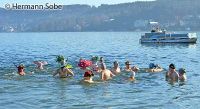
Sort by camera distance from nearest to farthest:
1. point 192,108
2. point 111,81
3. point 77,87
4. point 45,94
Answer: point 192,108, point 45,94, point 77,87, point 111,81

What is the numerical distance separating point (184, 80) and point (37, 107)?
12.2 meters

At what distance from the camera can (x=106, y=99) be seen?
24.8 m

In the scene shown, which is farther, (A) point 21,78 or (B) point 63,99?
(A) point 21,78

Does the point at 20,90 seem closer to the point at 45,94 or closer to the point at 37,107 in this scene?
the point at 45,94

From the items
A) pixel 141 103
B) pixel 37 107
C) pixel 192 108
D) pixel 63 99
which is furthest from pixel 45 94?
pixel 192 108

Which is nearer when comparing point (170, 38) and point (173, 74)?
point (173, 74)

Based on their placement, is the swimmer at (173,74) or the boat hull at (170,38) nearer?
the swimmer at (173,74)

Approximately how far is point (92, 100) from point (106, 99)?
76 cm

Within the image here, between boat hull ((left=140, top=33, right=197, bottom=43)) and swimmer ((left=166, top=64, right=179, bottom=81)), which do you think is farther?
boat hull ((left=140, top=33, right=197, bottom=43))

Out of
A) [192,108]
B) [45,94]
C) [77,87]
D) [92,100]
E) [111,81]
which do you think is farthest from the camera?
[111,81]

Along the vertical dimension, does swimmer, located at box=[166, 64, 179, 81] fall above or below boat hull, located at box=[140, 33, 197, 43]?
below

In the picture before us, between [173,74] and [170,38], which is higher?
[170,38]

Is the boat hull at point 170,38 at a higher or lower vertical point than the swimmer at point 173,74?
higher

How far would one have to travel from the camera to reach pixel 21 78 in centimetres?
3281
